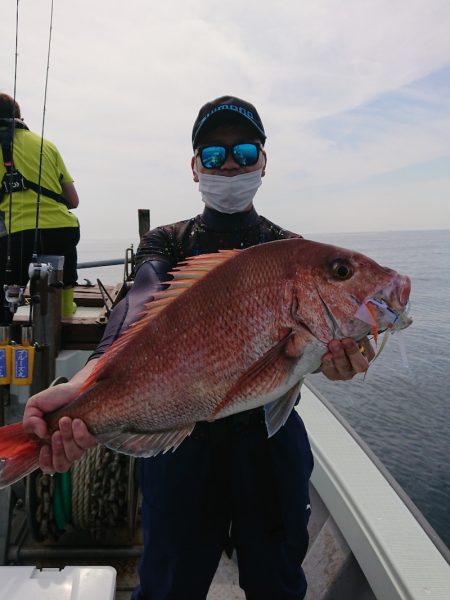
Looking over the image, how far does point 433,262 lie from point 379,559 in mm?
36986

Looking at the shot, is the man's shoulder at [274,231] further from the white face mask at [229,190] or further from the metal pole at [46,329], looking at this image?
the metal pole at [46,329]

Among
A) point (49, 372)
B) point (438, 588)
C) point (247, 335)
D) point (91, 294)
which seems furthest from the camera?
point (91, 294)

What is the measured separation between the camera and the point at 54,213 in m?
4.65

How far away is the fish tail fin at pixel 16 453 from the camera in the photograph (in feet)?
5.06

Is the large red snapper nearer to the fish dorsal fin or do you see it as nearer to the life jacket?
the fish dorsal fin

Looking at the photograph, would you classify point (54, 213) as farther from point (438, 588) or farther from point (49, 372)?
point (438, 588)

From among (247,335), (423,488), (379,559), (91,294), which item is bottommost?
(423,488)

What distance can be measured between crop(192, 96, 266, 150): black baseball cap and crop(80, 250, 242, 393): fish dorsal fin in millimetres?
777

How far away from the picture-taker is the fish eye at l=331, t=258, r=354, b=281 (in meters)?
1.60

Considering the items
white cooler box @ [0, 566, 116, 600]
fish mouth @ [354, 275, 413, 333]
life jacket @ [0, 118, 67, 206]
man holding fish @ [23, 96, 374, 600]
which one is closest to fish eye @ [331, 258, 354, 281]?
fish mouth @ [354, 275, 413, 333]

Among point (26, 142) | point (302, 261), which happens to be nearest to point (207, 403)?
point (302, 261)

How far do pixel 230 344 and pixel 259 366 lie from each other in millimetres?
130

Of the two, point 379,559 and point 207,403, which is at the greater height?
point 207,403

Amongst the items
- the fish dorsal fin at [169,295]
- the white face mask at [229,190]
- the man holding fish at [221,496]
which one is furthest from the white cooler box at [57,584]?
the white face mask at [229,190]
